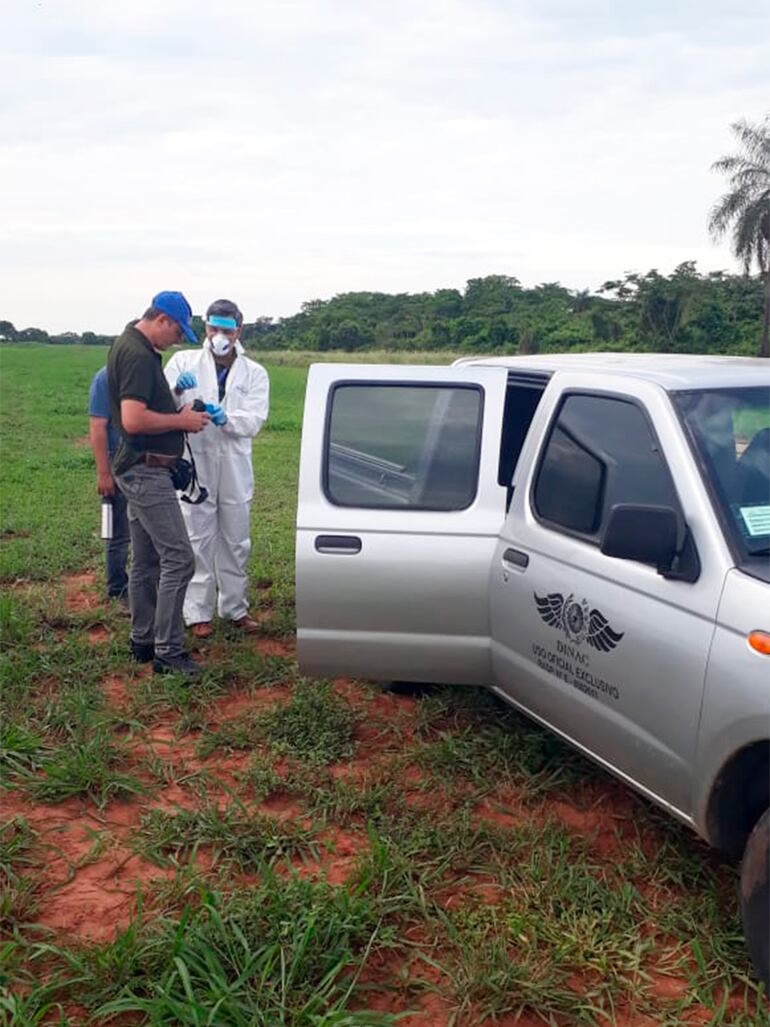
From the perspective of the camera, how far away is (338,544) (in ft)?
12.3

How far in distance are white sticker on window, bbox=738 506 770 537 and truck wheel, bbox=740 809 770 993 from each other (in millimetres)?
767

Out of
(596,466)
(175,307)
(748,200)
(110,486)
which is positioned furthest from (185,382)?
(748,200)

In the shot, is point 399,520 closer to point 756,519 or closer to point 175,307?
point 756,519

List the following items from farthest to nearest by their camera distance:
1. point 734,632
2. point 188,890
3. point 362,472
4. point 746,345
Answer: point 746,345 → point 362,472 → point 188,890 → point 734,632

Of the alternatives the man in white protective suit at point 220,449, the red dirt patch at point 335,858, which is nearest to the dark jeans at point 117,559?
the man in white protective suit at point 220,449

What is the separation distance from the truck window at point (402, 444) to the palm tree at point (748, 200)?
116 ft

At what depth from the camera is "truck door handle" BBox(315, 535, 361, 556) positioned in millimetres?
3748

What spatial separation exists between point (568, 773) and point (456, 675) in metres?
0.58

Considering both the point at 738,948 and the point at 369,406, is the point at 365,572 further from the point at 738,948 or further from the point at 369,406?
the point at 738,948

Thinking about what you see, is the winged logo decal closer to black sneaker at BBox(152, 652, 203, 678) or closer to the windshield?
the windshield

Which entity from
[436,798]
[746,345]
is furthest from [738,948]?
[746,345]

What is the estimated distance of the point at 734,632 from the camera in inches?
101

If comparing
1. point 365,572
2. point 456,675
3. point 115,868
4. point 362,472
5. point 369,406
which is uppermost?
point 369,406

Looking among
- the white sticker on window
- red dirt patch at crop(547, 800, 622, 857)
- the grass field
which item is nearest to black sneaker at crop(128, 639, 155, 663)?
the grass field
